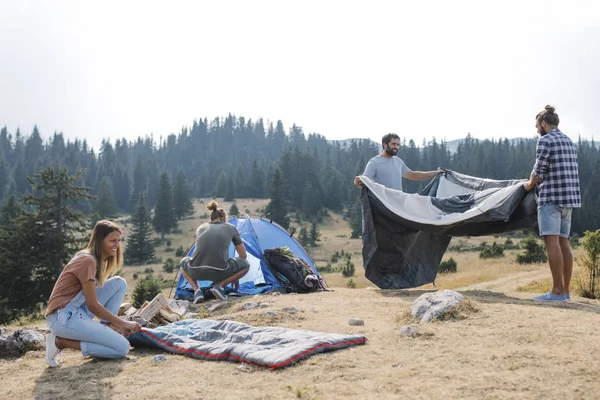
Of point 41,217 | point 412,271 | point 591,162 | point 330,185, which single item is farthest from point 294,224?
point 591,162

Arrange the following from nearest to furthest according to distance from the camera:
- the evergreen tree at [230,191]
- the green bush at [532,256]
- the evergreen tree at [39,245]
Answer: the green bush at [532,256] → the evergreen tree at [39,245] → the evergreen tree at [230,191]

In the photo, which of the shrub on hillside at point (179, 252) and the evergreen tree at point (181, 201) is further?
the evergreen tree at point (181, 201)

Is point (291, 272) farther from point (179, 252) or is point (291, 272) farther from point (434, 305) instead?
point (179, 252)

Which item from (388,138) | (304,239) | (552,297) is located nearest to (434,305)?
(552,297)

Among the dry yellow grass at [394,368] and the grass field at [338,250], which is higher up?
the dry yellow grass at [394,368]

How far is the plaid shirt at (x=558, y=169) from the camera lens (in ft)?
24.1

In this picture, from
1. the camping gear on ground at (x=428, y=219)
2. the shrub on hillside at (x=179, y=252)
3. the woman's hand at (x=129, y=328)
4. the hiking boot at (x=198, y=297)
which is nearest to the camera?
the woman's hand at (x=129, y=328)

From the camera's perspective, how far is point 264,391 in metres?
4.04

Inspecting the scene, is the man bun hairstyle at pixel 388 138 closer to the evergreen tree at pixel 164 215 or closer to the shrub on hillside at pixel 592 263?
the shrub on hillside at pixel 592 263

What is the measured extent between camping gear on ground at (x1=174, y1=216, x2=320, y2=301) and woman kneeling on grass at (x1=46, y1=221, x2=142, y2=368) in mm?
4492

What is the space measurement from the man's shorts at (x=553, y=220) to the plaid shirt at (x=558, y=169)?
93 mm

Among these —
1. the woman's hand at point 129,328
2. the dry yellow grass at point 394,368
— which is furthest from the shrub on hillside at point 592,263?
the woman's hand at point 129,328

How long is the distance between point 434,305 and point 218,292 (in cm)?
432

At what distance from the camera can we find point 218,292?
374 inches
